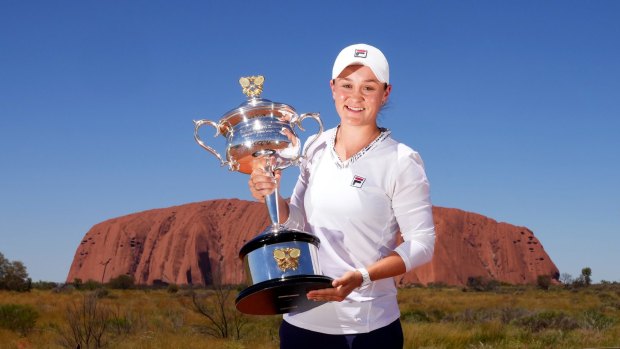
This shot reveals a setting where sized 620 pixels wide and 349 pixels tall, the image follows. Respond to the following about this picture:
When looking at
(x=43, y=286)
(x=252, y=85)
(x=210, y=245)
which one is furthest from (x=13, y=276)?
(x=210, y=245)

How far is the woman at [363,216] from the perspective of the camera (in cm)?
224

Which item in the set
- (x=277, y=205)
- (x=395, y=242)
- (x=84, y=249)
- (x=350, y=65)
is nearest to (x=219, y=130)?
(x=277, y=205)

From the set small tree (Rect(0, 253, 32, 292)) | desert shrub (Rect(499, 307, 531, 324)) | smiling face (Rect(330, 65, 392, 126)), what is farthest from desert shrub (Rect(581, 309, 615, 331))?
small tree (Rect(0, 253, 32, 292))

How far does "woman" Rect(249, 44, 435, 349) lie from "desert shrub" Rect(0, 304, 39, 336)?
1280 centimetres

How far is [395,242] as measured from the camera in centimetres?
235

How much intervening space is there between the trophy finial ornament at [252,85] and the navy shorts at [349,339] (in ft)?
3.29

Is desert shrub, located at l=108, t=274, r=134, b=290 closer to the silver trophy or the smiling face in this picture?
the silver trophy

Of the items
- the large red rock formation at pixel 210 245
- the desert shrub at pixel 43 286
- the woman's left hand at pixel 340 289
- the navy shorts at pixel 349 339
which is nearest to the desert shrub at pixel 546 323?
Answer: the navy shorts at pixel 349 339

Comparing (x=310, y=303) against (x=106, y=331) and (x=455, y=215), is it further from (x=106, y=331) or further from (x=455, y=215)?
(x=455, y=215)

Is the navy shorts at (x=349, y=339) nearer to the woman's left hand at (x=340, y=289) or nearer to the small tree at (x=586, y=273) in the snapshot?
the woman's left hand at (x=340, y=289)

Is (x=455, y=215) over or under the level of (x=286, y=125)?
over

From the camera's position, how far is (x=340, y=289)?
2.09 meters

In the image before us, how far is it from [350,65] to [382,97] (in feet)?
0.51

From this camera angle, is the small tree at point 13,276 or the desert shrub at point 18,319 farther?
the small tree at point 13,276
